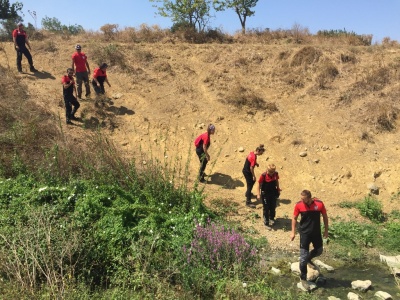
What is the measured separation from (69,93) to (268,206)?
6717 millimetres

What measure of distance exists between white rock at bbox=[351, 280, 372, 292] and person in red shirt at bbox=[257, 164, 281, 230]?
2.33m

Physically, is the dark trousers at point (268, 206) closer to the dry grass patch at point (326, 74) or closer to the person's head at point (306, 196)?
the person's head at point (306, 196)

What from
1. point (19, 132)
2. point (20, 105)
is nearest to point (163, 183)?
point (19, 132)

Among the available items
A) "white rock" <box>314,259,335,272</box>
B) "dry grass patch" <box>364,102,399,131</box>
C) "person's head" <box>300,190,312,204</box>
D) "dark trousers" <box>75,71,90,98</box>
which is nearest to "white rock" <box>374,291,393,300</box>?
"white rock" <box>314,259,335,272</box>

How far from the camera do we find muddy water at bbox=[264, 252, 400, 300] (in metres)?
6.32

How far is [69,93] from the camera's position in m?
11.1

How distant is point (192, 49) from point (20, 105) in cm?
Answer: 774

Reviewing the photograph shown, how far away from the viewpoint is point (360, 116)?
1202cm

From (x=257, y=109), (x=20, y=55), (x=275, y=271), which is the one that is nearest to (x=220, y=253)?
(x=275, y=271)

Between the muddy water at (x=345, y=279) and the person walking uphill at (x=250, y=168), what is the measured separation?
2.04m

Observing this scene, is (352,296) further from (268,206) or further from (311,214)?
(268,206)

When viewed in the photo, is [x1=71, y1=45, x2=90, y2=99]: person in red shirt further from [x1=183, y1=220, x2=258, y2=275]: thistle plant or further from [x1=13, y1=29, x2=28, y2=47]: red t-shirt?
[x1=183, y1=220, x2=258, y2=275]: thistle plant

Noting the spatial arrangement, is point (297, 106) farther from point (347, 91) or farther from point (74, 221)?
point (74, 221)

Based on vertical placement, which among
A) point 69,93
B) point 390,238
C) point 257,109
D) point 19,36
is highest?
point 19,36
